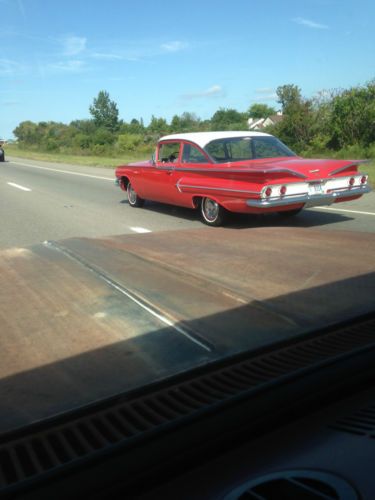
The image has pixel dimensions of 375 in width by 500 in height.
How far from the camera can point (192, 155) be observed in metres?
9.60

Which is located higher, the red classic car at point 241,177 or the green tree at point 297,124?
the green tree at point 297,124

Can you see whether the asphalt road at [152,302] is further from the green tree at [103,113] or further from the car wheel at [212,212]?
the green tree at [103,113]

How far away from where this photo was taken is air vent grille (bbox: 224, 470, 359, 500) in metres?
1.12

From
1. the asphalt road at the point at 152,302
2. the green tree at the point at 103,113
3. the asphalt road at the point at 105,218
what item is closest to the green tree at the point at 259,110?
the green tree at the point at 103,113

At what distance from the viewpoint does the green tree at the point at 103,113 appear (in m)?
112

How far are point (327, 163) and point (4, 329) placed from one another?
7.25 metres

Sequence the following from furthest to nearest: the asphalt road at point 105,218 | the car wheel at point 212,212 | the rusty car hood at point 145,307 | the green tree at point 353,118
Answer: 1. the green tree at point 353,118
2. the asphalt road at point 105,218
3. the car wheel at point 212,212
4. the rusty car hood at point 145,307

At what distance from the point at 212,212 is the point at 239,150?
3.93 ft

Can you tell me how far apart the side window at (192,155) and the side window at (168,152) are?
370 mm

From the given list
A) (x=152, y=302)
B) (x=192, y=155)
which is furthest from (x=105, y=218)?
(x=152, y=302)

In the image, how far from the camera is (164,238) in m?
4.10

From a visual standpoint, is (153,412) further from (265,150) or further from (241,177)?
(265,150)

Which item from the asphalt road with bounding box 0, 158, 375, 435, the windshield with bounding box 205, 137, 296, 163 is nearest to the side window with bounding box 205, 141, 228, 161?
the windshield with bounding box 205, 137, 296, 163

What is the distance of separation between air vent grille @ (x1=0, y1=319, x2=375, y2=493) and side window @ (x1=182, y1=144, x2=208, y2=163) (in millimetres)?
7673
